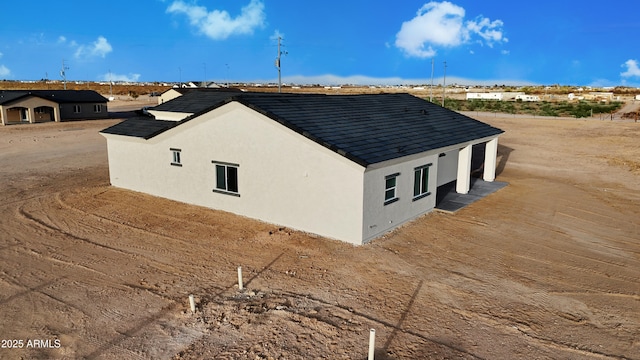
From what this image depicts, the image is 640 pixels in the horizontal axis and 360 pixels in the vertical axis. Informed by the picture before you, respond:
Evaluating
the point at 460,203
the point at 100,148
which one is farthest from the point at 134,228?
the point at 100,148

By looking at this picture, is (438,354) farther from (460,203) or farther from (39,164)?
(39,164)

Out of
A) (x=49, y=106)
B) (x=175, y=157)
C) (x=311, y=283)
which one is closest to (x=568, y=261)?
(x=311, y=283)

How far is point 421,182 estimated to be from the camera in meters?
16.8

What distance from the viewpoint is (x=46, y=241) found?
1440 centimetres

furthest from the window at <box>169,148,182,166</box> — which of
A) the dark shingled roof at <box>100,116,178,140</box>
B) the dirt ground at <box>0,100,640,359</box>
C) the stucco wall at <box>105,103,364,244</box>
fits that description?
the dirt ground at <box>0,100,640,359</box>

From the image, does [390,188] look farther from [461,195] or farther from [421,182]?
[461,195]

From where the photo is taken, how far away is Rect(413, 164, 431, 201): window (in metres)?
16.5

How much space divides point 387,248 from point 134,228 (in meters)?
8.64

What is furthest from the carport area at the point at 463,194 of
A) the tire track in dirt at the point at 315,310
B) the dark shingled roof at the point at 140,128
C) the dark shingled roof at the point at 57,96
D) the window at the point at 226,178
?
the dark shingled roof at the point at 57,96

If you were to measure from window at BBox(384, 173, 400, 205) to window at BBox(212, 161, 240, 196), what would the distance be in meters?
5.61

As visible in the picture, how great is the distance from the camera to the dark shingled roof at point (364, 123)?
49.1 feet

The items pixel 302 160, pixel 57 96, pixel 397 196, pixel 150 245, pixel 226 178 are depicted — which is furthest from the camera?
pixel 57 96

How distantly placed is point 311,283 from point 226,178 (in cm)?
732

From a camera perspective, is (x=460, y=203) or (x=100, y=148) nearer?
(x=460, y=203)
